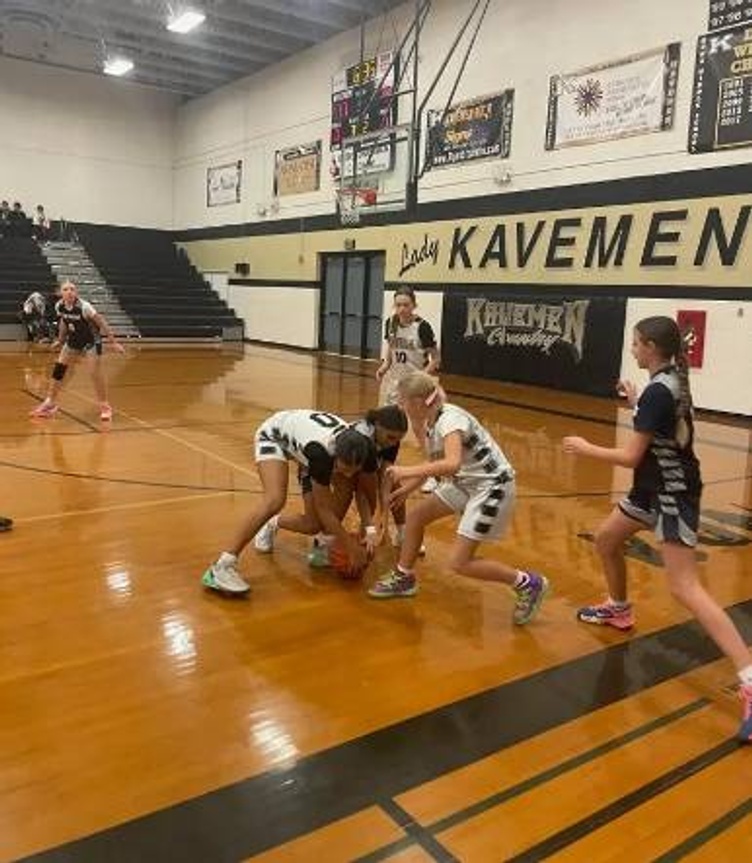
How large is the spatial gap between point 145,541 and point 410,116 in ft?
44.8

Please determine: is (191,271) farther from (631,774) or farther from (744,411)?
(631,774)

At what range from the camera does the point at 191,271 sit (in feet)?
80.8

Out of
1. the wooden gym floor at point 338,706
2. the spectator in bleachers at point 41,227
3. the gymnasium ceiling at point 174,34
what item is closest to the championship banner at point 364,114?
the gymnasium ceiling at point 174,34

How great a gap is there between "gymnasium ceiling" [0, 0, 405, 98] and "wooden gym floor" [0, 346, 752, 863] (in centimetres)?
1498

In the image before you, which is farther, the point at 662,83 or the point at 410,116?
the point at 410,116

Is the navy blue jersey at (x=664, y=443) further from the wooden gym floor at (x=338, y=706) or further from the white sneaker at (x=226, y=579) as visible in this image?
the white sneaker at (x=226, y=579)

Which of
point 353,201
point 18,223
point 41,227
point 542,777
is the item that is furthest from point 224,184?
point 542,777

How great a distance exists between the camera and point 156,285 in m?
23.2

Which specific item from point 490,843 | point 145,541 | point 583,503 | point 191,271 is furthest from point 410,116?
point 490,843

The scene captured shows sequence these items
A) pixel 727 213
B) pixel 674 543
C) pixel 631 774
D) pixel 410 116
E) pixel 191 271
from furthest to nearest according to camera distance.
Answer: pixel 191 271 < pixel 410 116 < pixel 727 213 < pixel 674 543 < pixel 631 774

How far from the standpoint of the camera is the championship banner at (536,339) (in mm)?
12688

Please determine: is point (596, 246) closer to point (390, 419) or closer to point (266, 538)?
point (266, 538)

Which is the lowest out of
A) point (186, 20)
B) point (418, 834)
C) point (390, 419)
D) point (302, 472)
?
point (418, 834)

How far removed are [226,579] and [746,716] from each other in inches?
88.6
